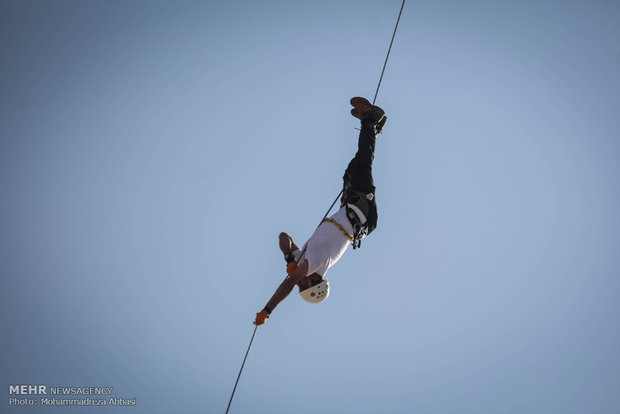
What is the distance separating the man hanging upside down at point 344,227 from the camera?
25.5 feet

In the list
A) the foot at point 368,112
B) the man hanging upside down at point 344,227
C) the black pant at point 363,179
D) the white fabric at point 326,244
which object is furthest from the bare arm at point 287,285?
the foot at point 368,112

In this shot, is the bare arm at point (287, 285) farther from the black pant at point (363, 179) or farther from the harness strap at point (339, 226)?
the black pant at point (363, 179)

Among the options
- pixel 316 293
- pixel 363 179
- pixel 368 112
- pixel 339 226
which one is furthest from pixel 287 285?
pixel 368 112

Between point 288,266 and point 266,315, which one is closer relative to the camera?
point 266,315

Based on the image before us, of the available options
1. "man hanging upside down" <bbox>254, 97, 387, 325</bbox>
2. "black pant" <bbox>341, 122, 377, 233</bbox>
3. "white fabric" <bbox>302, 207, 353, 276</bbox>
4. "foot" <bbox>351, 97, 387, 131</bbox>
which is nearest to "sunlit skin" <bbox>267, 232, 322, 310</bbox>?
"man hanging upside down" <bbox>254, 97, 387, 325</bbox>

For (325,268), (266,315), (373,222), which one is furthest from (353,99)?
(266,315)

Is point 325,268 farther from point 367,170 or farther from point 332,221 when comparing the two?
point 367,170

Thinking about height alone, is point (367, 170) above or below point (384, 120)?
below

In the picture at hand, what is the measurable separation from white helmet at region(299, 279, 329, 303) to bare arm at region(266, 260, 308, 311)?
0.48 m

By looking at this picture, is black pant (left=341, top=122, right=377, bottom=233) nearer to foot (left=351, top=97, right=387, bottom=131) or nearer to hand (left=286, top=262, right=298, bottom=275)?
foot (left=351, top=97, right=387, bottom=131)

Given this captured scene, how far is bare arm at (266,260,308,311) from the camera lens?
23.4ft

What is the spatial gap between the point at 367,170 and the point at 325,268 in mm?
1518

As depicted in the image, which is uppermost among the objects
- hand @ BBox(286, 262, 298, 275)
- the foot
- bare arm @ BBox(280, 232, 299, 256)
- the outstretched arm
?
the foot

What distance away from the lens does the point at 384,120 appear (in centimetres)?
880
